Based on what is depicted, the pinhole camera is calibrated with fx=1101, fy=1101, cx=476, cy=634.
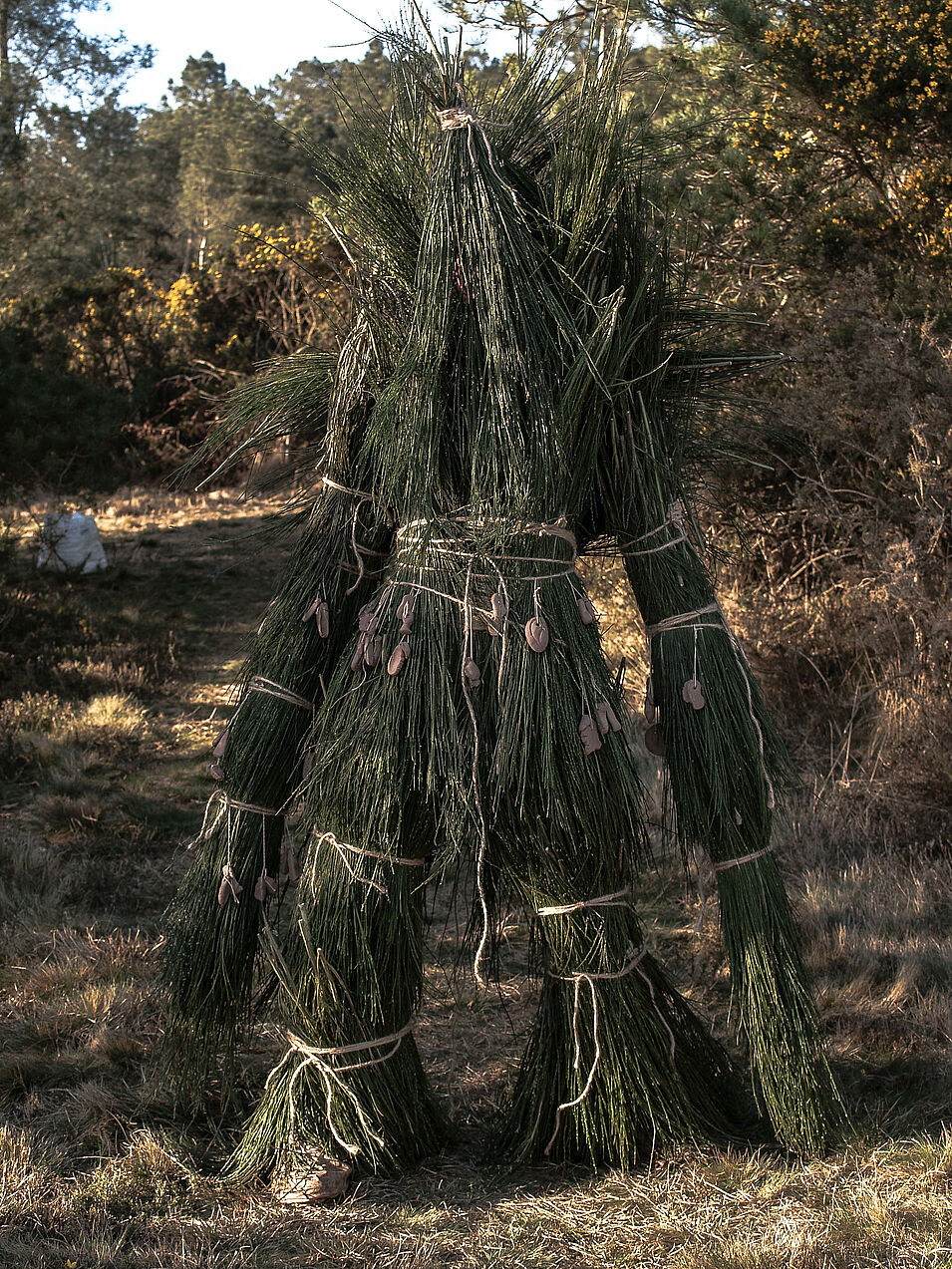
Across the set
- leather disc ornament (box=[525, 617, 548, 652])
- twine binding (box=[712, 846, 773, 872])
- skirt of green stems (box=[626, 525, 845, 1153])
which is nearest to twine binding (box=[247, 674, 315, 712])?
leather disc ornament (box=[525, 617, 548, 652])

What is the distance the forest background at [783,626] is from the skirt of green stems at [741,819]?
19 cm

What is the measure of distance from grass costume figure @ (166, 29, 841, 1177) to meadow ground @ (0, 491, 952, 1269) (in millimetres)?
142

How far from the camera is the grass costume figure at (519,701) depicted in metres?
2.37

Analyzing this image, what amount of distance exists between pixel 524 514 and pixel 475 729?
1.55 feet

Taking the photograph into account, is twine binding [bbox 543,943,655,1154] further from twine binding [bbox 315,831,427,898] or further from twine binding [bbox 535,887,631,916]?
twine binding [bbox 315,831,427,898]

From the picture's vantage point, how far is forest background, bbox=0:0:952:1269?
8.55ft

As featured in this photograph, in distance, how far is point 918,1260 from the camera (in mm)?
2080

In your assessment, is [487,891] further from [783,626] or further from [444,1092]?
[783,626]

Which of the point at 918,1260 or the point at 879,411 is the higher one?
the point at 879,411

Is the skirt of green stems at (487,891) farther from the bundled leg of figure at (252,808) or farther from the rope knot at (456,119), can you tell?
the rope knot at (456,119)

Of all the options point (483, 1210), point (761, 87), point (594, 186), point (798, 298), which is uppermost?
point (761, 87)

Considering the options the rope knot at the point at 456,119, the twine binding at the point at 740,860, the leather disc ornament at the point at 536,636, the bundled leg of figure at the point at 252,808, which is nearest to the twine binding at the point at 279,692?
the bundled leg of figure at the point at 252,808

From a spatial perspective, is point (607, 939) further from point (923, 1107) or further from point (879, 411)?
point (879, 411)

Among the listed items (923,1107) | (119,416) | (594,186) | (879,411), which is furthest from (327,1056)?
(119,416)
